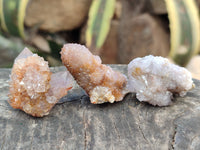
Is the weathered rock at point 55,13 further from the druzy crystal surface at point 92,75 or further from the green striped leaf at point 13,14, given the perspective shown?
the druzy crystal surface at point 92,75

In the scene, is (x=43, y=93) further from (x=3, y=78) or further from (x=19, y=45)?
(x=19, y=45)

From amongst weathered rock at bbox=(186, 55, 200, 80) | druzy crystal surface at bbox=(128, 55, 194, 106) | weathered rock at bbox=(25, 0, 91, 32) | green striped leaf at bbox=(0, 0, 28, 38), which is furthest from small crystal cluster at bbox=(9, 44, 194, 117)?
weathered rock at bbox=(25, 0, 91, 32)

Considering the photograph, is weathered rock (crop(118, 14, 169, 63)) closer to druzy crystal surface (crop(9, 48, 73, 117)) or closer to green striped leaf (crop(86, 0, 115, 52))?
green striped leaf (crop(86, 0, 115, 52))

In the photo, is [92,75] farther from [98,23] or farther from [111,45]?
[111,45]

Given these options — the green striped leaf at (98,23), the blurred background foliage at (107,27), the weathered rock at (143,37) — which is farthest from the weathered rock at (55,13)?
the green striped leaf at (98,23)

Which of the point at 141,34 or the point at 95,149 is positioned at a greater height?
the point at 95,149

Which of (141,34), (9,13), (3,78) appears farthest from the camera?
(141,34)

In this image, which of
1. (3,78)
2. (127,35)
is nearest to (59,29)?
(127,35)
